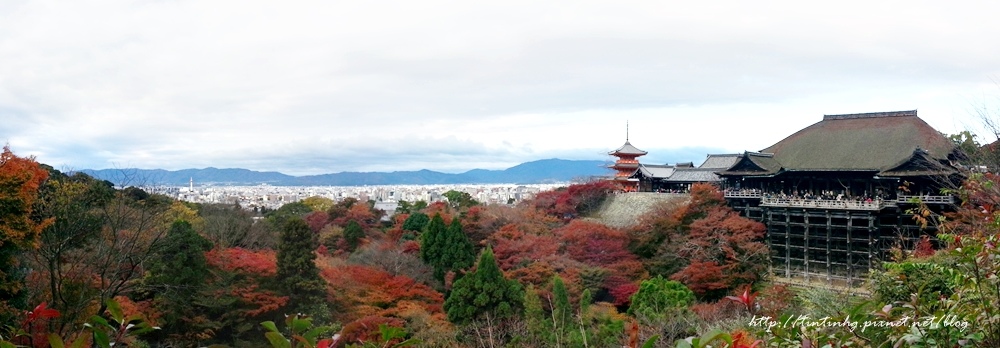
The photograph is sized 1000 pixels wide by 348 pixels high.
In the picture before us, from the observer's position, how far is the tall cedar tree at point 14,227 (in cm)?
939

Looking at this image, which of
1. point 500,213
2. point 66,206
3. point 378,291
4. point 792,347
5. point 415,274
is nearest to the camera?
point 792,347

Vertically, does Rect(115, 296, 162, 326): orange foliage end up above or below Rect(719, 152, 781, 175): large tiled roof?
below

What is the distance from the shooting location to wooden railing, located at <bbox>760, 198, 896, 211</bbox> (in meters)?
17.2

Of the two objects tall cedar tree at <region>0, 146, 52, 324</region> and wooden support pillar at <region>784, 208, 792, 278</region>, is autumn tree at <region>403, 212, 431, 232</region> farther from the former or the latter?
tall cedar tree at <region>0, 146, 52, 324</region>

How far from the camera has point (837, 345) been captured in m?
2.41

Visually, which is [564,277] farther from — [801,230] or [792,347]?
[792,347]

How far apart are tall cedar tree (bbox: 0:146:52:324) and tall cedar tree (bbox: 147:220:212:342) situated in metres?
2.98

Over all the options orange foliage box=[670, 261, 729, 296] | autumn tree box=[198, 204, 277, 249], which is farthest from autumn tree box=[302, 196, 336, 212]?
orange foliage box=[670, 261, 729, 296]

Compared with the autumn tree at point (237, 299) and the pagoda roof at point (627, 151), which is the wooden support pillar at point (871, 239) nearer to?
the pagoda roof at point (627, 151)

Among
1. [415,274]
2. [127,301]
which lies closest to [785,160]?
[415,274]

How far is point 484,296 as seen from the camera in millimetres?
13820

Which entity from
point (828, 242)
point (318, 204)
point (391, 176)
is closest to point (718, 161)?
point (828, 242)

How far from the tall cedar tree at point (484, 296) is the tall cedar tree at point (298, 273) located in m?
2.99

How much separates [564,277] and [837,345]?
14.4 metres
